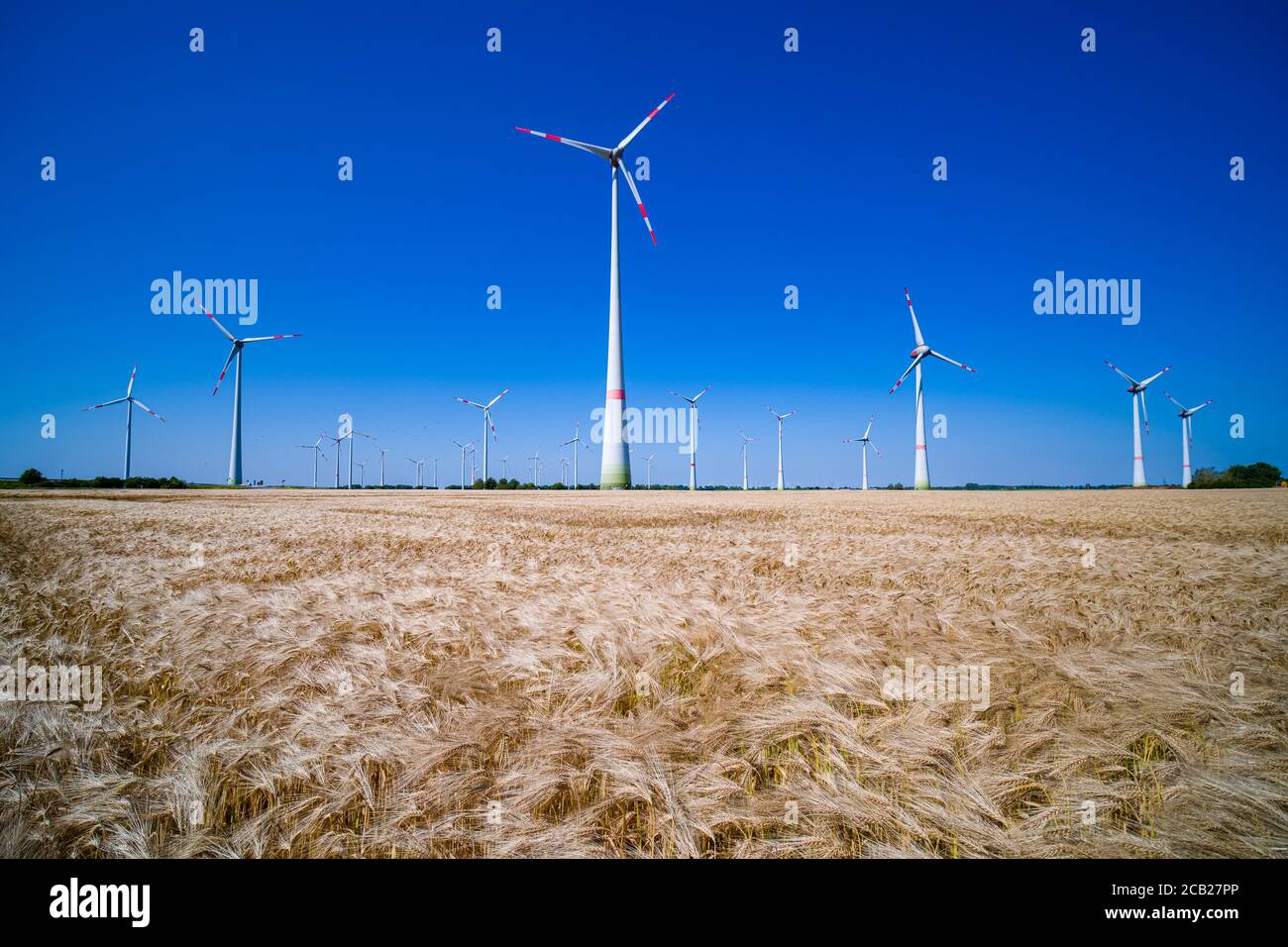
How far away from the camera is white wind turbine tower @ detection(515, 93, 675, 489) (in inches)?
2069

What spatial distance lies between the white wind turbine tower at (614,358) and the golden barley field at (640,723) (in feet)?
156

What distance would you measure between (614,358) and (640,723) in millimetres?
65575

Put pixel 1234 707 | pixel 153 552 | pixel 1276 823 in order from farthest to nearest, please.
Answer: pixel 153 552 < pixel 1234 707 < pixel 1276 823

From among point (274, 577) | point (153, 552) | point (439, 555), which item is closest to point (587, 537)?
point (439, 555)

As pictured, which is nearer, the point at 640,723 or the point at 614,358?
the point at 640,723

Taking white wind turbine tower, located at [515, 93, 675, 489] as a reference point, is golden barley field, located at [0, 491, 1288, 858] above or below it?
below

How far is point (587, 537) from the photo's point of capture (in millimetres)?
10977

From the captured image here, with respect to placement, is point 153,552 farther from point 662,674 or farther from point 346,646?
point 662,674

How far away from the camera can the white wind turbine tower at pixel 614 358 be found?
172ft

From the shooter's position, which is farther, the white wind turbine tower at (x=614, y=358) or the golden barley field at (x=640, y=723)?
the white wind turbine tower at (x=614, y=358)

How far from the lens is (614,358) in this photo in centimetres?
6581

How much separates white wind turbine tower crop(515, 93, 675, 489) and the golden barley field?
47.5 meters
